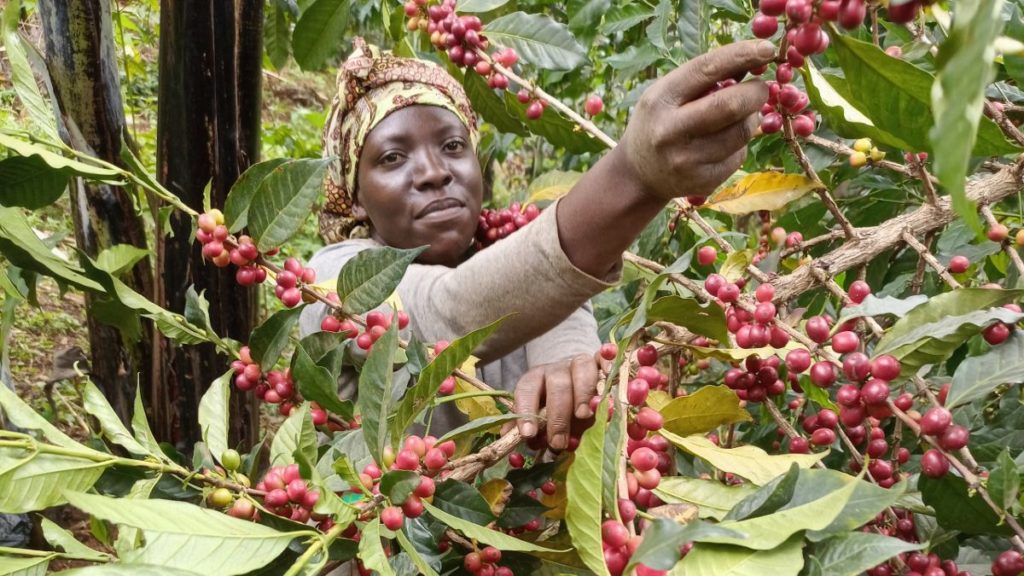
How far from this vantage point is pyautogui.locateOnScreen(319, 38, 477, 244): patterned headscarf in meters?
1.49

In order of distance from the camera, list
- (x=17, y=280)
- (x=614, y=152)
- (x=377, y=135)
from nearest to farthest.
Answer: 1. (x=614, y=152)
2. (x=17, y=280)
3. (x=377, y=135)

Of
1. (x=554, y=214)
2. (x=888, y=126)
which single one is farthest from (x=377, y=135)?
(x=888, y=126)

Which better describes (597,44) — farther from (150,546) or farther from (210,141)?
(150,546)

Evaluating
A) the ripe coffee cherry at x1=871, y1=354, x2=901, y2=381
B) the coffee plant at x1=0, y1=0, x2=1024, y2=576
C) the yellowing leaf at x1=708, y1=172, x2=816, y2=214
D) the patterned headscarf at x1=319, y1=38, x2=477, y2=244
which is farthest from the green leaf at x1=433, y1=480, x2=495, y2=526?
the patterned headscarf at x1=319, y1=38, x2=477, y2=244

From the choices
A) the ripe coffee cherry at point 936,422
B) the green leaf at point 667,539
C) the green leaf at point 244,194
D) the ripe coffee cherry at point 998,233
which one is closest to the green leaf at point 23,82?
the green leaf at point 244,194

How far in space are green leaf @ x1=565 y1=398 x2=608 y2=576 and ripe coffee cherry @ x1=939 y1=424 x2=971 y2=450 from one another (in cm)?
30

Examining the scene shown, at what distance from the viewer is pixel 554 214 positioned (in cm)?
92

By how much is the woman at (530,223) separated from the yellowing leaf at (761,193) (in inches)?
7.8

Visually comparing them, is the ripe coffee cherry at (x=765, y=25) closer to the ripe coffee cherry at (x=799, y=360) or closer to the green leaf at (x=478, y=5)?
the ripe coffee cherry at (x=799, y=360)

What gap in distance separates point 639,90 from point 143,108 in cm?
280

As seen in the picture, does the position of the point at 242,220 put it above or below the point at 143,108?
below

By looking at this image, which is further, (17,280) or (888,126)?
(17,280)

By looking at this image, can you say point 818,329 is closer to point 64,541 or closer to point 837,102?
point 837,102

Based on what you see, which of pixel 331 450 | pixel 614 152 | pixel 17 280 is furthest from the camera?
pixel 17 280
